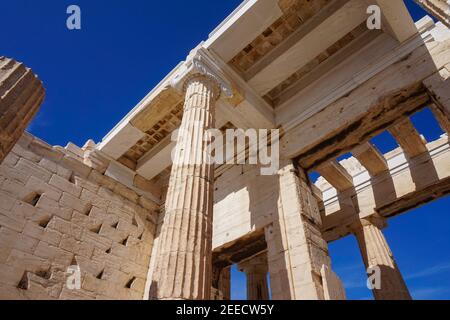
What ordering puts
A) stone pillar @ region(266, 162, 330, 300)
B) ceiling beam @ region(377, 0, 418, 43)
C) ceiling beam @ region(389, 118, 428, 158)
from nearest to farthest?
stone pillar @ region(266, 162, 330, 300) < ceiling beam @ region(377, 0, 418, 43) < ceiling beam @ region(389, 118, 428, 158)

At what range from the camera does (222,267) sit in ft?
35.2

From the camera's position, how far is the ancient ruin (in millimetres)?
6730

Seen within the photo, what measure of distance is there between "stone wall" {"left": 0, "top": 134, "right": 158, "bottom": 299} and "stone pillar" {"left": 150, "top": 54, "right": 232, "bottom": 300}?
5029 mm

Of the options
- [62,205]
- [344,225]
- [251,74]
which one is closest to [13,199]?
[62,205]

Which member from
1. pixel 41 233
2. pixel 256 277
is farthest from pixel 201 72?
pixel 256 277

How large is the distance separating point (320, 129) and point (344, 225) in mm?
4233

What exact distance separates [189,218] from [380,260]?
24.3ft

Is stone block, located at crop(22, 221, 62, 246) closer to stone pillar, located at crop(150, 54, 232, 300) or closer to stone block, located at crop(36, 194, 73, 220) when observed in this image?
stone block, located at crop(36, 194, 73, 220)

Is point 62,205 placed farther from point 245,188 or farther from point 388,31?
point 388,31

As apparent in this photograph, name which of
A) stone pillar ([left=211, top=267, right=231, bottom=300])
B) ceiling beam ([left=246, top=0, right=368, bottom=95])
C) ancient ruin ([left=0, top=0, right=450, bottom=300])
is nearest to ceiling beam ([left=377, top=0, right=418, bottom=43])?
ancient ruin ([left=0, top=0, right=450, bottom=300])

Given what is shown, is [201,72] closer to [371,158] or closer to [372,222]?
[371,158]

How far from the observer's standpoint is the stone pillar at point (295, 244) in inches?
270

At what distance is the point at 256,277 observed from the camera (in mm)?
12500

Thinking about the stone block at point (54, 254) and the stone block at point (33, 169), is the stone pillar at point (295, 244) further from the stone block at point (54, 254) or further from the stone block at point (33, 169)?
the stone block at point (33, 169)
